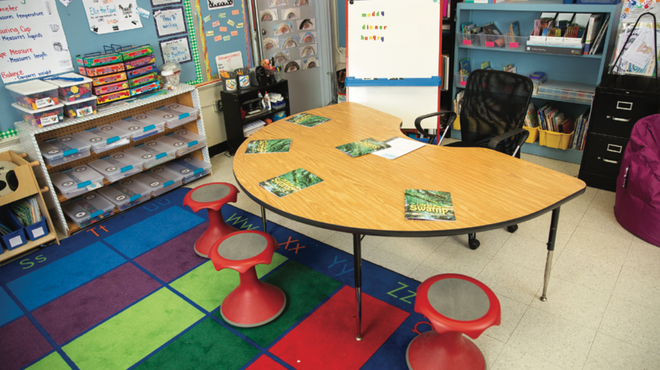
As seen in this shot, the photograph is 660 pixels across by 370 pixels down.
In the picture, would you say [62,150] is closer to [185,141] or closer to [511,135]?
[185,141]

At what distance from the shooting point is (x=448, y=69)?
473cm

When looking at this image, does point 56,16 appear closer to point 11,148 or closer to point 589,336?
point 11,148

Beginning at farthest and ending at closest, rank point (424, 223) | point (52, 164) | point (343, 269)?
point (52, 164)
point (343, 269)
point (424, 223)

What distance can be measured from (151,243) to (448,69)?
341 centimetres

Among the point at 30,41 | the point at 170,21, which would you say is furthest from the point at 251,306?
the point at 170,21

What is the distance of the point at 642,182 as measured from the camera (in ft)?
9.98

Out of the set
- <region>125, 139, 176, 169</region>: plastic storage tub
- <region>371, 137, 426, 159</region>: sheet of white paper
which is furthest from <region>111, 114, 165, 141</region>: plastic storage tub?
<region>371, 137, 426, 159</region>: sheet of white paper

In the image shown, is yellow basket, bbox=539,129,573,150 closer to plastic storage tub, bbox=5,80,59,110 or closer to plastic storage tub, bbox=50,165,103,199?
plastic storage tub, bbox=50,165,103,199

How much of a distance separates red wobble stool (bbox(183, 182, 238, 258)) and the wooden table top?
423 mm

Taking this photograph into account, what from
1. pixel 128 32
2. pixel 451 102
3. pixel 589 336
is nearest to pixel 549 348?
pixel 589 336

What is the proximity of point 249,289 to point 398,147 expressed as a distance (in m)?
1.24

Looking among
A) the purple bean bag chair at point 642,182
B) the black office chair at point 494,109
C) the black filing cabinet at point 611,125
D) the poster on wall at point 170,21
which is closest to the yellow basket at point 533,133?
the black filing cabinet at point 611,125

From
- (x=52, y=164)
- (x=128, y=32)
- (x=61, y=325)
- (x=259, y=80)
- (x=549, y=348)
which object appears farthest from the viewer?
(x=259, y=80)

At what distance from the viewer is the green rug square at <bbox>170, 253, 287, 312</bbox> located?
2.76 m
